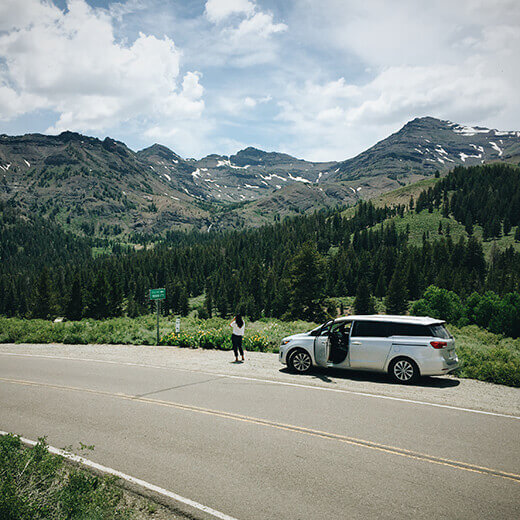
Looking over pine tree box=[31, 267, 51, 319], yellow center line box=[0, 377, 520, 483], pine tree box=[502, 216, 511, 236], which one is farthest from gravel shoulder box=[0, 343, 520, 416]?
pine tree box=[502, 216, 511, 236]

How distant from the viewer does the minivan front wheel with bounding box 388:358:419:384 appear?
37.3 feet

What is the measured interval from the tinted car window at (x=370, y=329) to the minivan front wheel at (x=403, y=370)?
94cm

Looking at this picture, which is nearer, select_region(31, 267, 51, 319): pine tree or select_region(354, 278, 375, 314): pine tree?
select_region(31, 267, 51, 319): pine tree

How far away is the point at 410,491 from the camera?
5477 mm

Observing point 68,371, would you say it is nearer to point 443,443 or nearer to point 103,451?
point 103,451

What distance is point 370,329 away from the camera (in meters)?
12.2

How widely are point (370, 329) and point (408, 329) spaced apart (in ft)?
3.95

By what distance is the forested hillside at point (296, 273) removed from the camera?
77938mm

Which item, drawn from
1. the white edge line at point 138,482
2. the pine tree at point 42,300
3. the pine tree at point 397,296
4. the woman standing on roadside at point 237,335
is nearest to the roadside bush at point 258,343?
the woman standing on roadside at point 237,335

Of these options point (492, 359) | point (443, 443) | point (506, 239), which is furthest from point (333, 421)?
point (506, 239)

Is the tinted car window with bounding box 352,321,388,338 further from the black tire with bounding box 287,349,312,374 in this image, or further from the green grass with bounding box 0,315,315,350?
the green grass with bounding box 0,315,315,350

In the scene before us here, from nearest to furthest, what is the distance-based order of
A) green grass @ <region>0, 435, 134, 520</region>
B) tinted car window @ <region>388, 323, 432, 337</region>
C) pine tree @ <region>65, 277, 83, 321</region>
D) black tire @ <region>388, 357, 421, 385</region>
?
green grass @ <region>0, 435, 134, 520</region> → black tire @ <region>388, 357, 421, 385</region> → tinted car window @ <region>388, 323, 432, 337</region> → pine tree @ <region>65, 277, 83, 321</region>

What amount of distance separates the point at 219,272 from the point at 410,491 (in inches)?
5275

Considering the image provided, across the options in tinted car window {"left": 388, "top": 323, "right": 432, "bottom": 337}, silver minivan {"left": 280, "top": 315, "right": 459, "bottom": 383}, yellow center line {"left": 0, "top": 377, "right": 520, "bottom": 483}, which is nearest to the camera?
yellow center line {"left": 0, "top": 377, "right": 520, "bottom": 483}
